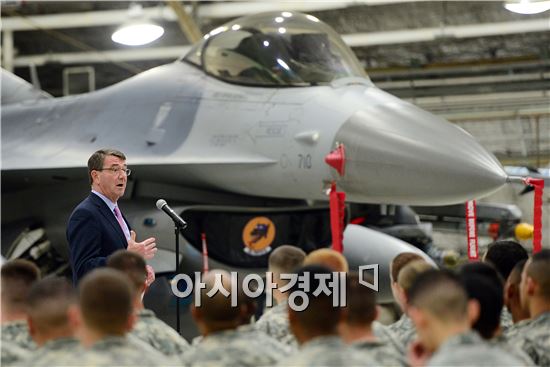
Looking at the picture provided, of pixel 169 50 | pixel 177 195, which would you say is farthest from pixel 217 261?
pixel 169 50

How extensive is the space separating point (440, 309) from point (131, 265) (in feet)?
4.45

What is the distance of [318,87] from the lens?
24.0ft

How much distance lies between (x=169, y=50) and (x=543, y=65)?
6.13 meters

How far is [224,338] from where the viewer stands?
117 inches

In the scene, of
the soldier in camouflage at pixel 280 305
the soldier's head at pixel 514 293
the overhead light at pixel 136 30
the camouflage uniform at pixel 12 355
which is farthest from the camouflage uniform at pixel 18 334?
the overhead light at pixel 136 30

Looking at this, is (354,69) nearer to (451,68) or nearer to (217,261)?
(217,261)

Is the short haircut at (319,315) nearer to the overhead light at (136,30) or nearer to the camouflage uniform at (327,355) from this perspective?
the camouflage uniform at (327,355)

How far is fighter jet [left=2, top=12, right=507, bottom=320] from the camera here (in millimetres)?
6551

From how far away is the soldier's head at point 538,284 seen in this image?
11.7 feet

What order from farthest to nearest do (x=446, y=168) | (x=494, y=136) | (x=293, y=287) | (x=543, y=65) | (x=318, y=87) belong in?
(x=494, y=136) → (x=543, y=65) → (x=318, y=87) → (x=446, y=168) → (x=293, y=287)

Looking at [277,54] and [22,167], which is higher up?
[277,54]

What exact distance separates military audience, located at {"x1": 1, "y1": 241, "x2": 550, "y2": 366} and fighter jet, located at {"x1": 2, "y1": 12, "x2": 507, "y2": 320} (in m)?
2.86

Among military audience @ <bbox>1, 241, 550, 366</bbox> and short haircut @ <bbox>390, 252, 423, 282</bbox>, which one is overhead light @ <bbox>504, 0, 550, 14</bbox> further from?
military audience @ <bbox>1, 241, 550, 366</bbox>

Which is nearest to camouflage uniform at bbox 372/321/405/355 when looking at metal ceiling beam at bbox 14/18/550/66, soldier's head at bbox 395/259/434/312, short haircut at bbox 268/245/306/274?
soldier's head at bbox 395/259/434/312
